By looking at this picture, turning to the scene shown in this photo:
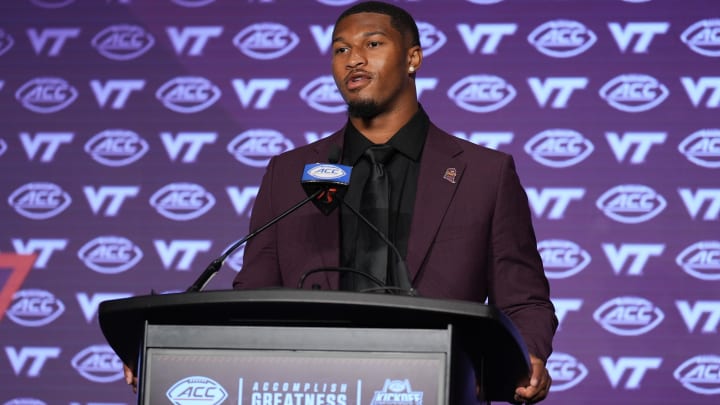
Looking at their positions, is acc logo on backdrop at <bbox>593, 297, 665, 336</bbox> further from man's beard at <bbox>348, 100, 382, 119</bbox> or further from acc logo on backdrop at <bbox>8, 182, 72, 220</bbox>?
acc logo on backdrop at <bbox>8, 182, 72, 220</bbox>

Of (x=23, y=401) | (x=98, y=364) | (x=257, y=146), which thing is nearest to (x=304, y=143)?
(x=257, y=146)

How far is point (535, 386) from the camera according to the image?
1.85 metres

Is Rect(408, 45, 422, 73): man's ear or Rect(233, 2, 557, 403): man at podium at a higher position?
Rect(408, 45, 422, 73): man's ear

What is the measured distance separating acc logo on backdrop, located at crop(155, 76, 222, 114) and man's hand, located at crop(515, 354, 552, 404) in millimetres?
2790

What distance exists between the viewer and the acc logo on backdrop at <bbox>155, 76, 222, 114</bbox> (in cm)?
446

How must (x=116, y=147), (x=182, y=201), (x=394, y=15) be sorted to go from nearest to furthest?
(x=394, y=15)
(x=182, y=201)
(x=116, y=147)

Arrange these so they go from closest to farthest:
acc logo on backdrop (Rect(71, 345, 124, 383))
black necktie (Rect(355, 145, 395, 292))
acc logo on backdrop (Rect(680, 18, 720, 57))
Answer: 1. black necktie (Rect(355, 145, 395, 292))
2. acc logo on backdrop (Rect(680, 18, 720, 57))
3. acc logo on backdrop (Rect(71, 345, 124, 383))

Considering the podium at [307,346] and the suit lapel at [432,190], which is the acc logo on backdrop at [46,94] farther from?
the podium at [307,346]

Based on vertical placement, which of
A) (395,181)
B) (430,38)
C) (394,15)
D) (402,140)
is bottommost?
(395,181)

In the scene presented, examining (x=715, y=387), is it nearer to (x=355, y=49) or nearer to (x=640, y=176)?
(x=640, y=176)

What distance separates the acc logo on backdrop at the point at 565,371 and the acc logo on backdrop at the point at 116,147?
188 centimetres

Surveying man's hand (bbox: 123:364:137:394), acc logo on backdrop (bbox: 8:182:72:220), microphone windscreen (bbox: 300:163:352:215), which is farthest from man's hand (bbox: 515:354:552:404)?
acc logo on backdrop (bbox: 8:182:72:220)

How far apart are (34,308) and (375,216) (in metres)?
2.43

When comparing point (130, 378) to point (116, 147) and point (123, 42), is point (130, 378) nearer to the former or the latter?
point (116, 147)
